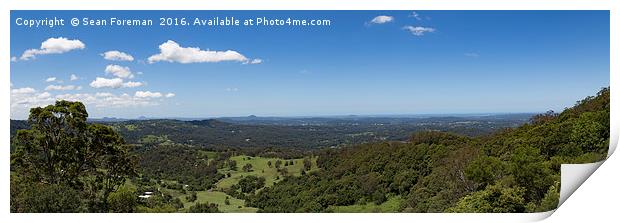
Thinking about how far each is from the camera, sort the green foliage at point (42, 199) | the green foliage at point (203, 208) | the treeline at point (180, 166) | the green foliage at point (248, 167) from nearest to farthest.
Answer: the green foliage at point (42, 199) → the green foliage at point (203, 208) → the treeline at point (180, 166) → the green foliage at point (248, 167)

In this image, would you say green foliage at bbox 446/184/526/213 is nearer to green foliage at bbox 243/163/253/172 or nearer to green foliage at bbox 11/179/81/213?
green foliage at bbox 243/163/253/172

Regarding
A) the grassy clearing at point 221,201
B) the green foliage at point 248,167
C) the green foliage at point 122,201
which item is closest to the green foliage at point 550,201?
the grassy clearing at point 221,201

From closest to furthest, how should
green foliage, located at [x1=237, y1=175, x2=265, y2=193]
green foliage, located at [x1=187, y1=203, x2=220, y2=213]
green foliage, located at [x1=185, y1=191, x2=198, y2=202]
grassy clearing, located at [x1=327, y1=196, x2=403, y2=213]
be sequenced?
green foliage, located at [x1=187, y1=203, x2=220, y2=213] → grassy clearing, located at [x1=327, y1=196, x2=403, y2=213] → green foliage, located at [x1=185, y1=191, x2=198, y2=202] → green foliage, located at [x1=237, y1=175, x2=265, y2=193]

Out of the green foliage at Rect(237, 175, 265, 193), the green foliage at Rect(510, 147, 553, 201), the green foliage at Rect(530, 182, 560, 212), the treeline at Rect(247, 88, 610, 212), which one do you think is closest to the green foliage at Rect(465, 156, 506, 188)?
the treeline at Rect(247, 88, 610, 212)

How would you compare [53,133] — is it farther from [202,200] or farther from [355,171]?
[355,171]

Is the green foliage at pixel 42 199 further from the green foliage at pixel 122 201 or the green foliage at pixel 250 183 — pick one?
the green foliage at pixel 250 183
